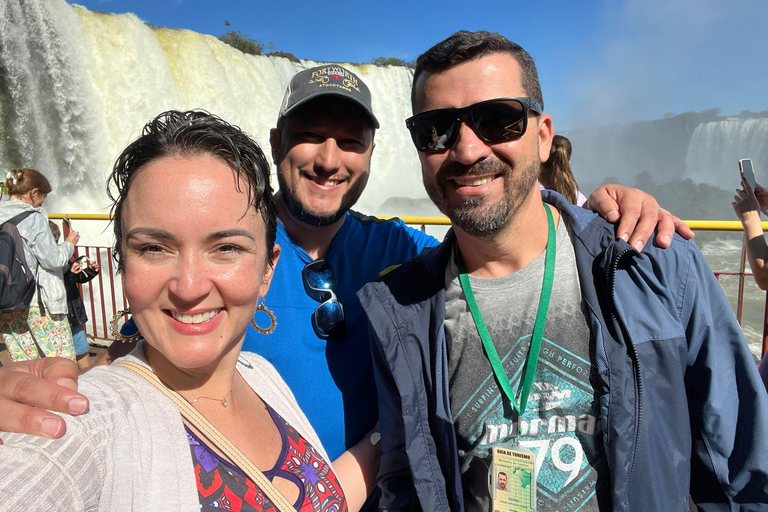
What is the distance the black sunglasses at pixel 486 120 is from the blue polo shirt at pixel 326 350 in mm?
656

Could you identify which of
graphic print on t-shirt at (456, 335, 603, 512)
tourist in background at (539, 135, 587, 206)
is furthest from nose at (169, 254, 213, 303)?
tourist in background at (539, 135, 587, 206)

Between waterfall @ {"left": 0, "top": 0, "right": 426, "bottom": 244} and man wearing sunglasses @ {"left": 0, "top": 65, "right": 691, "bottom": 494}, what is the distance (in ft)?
29.4

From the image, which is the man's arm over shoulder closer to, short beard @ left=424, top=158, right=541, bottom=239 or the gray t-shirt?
the gray t-shirt

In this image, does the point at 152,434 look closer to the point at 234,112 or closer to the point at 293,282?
the point at 293,282

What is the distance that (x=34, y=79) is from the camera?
10578 mm

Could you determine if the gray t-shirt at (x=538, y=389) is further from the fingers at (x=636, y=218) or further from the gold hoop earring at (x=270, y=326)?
the gold hoop earring at (x=270, y=326)

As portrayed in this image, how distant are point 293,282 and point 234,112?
1467cm

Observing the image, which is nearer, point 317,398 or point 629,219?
point 629,219

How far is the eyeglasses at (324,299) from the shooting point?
5.88ft

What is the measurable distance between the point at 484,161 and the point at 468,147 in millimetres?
71

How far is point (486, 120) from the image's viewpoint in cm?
159

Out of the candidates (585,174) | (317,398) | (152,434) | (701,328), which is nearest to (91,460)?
(152,434)

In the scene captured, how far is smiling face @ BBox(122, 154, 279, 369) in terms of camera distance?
1.14 metres

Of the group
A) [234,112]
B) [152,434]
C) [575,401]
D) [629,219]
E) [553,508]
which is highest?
[234,112]
